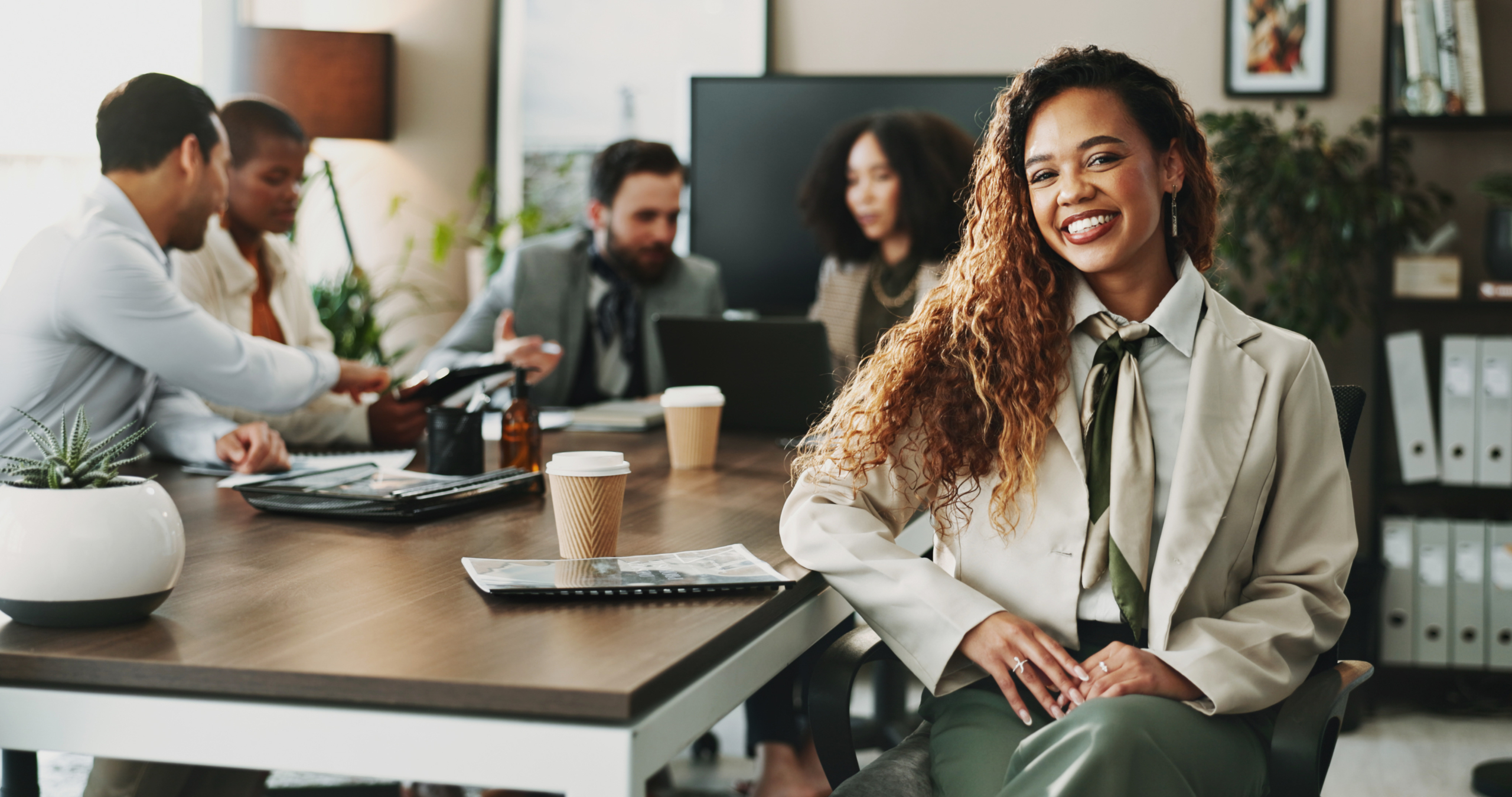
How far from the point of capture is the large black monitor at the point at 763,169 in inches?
148

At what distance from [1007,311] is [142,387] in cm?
141

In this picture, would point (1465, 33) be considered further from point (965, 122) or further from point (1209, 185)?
point (1209, 185)

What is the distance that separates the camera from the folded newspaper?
112 cm

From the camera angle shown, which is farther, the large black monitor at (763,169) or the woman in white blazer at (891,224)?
the large black monitor at (763,169)

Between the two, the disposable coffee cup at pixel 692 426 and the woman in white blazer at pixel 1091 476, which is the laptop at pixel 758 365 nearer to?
the disposable coffee cup at pixel 692 426

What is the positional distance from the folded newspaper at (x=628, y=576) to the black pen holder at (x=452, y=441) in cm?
44

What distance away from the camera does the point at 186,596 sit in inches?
43.4

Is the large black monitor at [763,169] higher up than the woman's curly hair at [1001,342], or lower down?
higher up

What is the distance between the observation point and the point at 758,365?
7.53ft

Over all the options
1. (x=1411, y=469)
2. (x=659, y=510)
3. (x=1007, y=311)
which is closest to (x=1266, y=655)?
(x=1007, y=311)

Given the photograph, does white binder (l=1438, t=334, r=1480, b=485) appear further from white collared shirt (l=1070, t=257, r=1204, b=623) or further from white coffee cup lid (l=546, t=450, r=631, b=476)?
white coffee cup lid (l=546, t=450, r=631, b=476)

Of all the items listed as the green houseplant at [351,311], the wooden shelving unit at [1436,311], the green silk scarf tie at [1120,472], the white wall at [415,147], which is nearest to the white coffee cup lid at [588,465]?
the green silk scarf tie at [1120,472]

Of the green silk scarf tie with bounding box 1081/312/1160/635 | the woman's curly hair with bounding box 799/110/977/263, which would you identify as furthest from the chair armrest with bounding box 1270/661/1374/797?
the woman's curly hair with bounding box 799/110/977/263

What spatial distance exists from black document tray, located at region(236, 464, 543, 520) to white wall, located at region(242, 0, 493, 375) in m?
2.71
